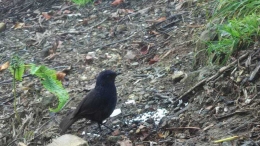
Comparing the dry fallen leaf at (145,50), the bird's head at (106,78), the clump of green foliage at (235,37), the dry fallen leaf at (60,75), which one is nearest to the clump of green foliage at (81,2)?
the dry fallen leaf at (145,50)

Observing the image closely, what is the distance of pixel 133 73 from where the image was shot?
5.75 metres

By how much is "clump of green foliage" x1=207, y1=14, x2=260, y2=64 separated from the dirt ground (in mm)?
101

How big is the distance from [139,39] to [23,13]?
267 cm

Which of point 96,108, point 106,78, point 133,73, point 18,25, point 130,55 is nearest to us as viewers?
point 96,108

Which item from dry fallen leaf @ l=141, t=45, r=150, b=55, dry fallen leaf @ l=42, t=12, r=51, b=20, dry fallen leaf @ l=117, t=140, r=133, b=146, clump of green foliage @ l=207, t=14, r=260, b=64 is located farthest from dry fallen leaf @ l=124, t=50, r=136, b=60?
dry fallen leaf @ l=42, t=12, r=51, b=20

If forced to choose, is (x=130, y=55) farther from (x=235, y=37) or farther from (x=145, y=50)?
(x=235, y=37)

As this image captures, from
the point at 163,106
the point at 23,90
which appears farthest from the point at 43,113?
the point at 163,106

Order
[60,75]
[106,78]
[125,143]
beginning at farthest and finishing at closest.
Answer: [60,75], [106,78], [125,143]

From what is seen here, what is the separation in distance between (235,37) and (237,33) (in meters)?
0.06

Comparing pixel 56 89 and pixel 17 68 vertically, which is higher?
pixel 17 68

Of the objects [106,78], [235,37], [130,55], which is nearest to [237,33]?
[235,37]

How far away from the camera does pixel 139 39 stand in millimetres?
6680

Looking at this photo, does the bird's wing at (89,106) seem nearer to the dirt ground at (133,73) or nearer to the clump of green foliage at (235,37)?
the dirt ground at (133,73)

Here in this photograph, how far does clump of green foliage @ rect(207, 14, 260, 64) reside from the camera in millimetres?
4734
